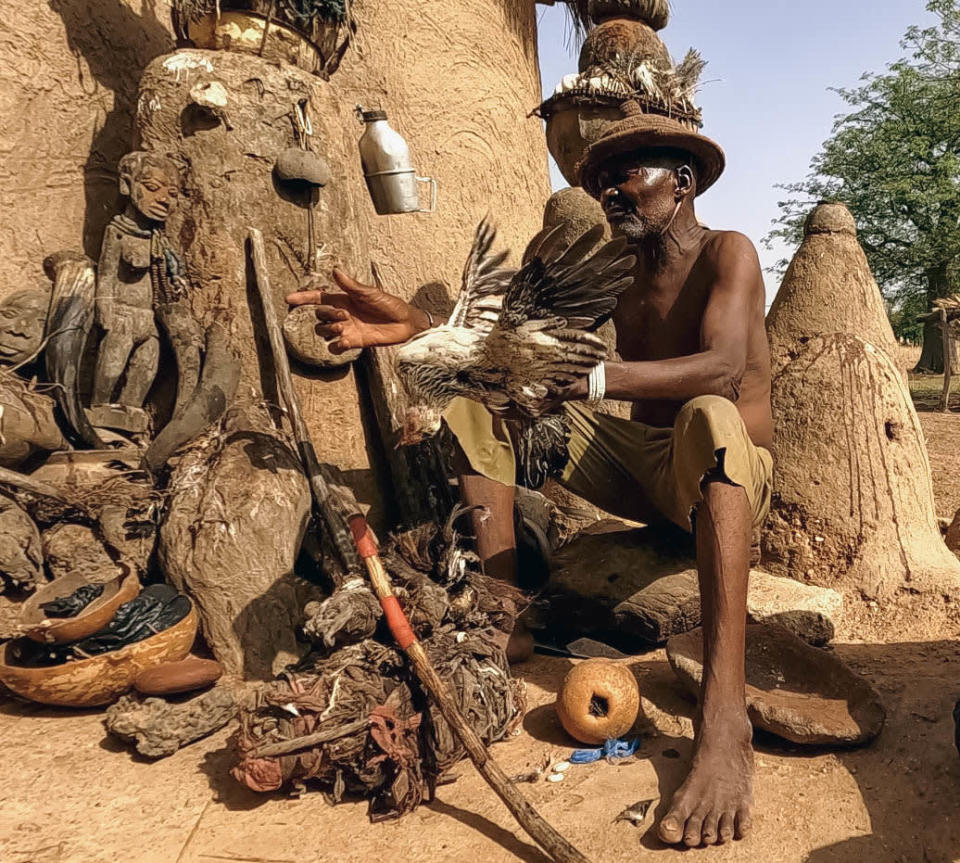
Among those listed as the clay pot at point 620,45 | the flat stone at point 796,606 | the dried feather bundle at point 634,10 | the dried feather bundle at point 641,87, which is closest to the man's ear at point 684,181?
the flat stone at point 796,606

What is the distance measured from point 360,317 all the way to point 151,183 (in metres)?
1.79

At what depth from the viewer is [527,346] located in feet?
6.43

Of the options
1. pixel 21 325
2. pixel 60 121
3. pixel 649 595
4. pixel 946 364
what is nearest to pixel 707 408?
pixel 649 595

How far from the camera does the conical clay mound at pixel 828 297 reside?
336 cm

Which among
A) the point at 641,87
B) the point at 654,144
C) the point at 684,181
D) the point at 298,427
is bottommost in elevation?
the point at 298,427

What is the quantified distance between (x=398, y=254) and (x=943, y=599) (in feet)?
12.6

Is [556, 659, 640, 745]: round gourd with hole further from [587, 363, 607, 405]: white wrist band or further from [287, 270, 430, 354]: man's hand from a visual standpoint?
[287, 270, 430, 354]: man's hand

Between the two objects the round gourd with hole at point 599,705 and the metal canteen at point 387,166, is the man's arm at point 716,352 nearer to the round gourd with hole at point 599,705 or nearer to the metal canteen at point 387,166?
the round gourd with hole at point 599,705

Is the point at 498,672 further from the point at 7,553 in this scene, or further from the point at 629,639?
the point at 7,553

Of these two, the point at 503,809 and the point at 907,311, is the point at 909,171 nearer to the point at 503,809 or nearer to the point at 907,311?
the point at 907,311

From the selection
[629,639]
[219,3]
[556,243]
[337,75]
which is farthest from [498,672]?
[337,75]

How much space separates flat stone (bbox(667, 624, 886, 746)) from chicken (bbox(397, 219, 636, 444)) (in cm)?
99

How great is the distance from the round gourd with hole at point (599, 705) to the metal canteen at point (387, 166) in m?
2.82

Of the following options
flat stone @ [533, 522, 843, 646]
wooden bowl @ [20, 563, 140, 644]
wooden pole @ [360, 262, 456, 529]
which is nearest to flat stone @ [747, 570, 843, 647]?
flat stone @ [533, 522, 843, 646]
